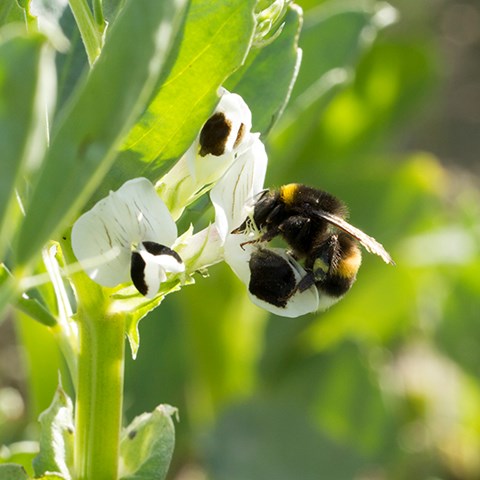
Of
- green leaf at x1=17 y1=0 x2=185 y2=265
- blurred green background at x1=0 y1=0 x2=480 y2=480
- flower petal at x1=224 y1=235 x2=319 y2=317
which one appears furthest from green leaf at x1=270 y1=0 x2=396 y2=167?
green leaf at x1=17 y1=0 x2=185 y2=265

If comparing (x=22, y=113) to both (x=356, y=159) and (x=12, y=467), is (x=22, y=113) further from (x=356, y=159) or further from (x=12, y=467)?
(x=356, y=159)

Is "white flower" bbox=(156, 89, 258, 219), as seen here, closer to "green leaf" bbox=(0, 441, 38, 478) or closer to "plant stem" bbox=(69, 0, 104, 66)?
"plant stem" bbox=(69, 0, 104, 66)

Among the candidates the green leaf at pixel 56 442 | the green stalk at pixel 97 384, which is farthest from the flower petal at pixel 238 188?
the green leaf at pixel 56 442

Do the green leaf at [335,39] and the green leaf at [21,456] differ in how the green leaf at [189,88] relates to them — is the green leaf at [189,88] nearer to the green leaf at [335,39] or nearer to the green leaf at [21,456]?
the green leaf at [21,456]

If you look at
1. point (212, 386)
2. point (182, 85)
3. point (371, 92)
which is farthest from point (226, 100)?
point (371, 92)

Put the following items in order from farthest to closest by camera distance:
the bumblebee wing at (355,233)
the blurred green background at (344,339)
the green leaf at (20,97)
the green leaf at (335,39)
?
the blurred green background at (344,339) → the green leaf at (335,39) → the bumblebee wing at (355,233) → the green leaf at (20,97)

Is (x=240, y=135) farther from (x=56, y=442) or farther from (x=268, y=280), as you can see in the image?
(x=56, y=442)
